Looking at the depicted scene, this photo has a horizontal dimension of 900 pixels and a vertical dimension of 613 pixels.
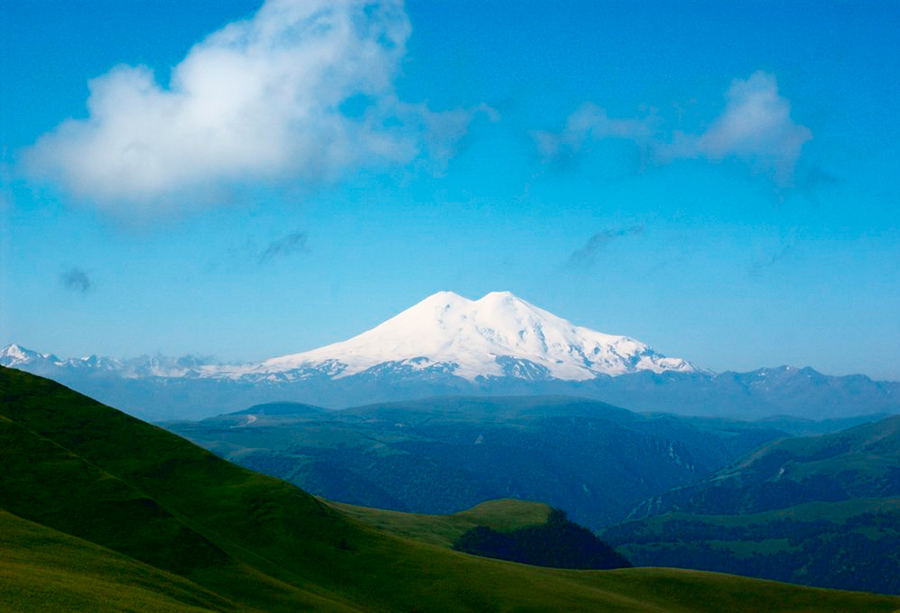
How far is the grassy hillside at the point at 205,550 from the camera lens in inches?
2532

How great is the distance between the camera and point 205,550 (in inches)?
3334

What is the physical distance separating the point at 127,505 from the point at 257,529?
25374mm

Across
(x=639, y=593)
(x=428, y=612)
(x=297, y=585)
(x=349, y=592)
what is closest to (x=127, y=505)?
(x=297, y=585)

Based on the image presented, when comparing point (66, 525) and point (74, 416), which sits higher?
point (74, 416)

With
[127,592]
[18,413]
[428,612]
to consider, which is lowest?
[428,612]

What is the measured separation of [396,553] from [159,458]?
38.9m

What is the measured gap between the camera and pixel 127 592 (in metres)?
56.5

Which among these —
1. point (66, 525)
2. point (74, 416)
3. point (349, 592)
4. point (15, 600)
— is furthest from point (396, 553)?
point (15, 600)

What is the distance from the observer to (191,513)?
361 ft

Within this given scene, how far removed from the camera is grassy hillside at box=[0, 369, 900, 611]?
64.3 metres

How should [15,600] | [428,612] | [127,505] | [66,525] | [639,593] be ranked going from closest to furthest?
[15,600], [66,525], [127,505], [428,612], [639,593]

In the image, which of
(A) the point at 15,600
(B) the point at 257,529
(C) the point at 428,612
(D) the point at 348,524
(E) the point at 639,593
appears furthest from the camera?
(E) the point at 639,593

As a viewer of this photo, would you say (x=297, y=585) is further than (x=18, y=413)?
No

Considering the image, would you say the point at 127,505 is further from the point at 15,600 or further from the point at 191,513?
the point at 15,600
